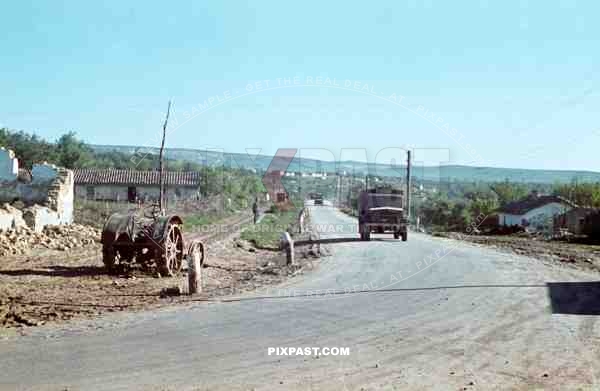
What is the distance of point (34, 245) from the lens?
22047 millimetres

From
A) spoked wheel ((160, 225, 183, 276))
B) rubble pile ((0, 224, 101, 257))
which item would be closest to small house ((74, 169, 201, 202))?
rubble pile ((0, 224, 101, 257))

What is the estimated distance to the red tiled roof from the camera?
216ft

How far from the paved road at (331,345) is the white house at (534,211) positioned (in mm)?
50462

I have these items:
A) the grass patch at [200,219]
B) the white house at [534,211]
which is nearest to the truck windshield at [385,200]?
the grass patch at [200,219]

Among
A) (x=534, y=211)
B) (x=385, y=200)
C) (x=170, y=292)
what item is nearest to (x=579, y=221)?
(x=534, y=211)

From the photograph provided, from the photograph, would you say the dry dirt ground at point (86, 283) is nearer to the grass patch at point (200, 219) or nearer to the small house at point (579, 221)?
the grass patch at point (200, 219)

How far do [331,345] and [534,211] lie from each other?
196 ft

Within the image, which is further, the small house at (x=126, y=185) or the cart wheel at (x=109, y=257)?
the small house at (x=126, y=185)

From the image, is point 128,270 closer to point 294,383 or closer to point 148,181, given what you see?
point 294,383

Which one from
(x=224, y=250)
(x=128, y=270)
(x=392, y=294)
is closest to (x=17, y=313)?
(x=128, y=270)

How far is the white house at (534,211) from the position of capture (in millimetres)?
62616

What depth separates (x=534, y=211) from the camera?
212 ft

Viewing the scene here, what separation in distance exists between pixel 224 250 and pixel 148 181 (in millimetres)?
42815

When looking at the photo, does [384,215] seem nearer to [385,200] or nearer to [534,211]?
[385,200]
